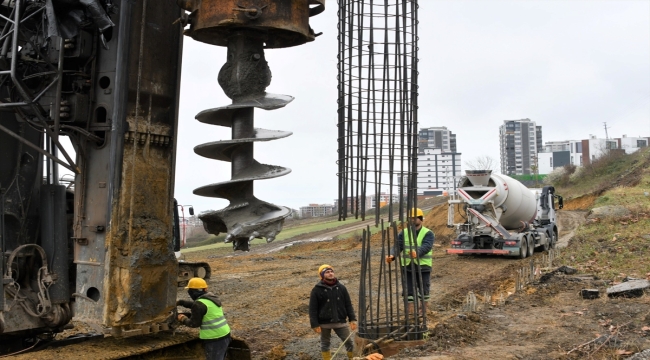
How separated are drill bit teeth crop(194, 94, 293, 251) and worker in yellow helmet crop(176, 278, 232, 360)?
1175 mm

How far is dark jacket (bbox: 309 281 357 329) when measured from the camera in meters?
7.77

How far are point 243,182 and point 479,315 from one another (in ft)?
19.6

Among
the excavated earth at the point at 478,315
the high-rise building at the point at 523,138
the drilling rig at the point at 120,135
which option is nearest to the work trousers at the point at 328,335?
the excavated earth at the point at 478,315

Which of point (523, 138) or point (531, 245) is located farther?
point (523, 138)

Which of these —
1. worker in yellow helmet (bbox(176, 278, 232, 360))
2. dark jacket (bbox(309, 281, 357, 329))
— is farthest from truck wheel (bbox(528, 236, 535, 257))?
worker in yellow helmet (bbox(176, 278, 232, 360))

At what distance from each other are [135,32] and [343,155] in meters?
2.36

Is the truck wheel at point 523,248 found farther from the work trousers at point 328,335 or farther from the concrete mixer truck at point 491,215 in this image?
the work trousers at point 328,335

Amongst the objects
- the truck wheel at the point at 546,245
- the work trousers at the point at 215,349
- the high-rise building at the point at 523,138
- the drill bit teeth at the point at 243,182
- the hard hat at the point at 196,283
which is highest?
the high-rise building at the point at 523,138

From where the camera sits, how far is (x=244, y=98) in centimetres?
551

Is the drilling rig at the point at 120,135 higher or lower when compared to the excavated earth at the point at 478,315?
higher

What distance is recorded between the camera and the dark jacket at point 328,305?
25.5 ft

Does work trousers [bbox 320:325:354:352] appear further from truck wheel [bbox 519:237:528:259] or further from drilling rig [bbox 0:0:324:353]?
truck wheel [bbox 519:237:528:259]

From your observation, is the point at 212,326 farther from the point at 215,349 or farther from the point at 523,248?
the point at 523,248

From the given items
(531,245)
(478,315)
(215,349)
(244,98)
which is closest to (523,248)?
(531,245)
